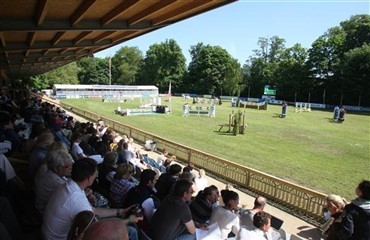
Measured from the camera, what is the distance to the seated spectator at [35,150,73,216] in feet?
12.1

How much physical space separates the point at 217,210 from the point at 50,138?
3325 millimetres

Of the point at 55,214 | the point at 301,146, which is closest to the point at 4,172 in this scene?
the point at 55,214

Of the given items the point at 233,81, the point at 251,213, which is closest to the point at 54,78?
the point at 233,81

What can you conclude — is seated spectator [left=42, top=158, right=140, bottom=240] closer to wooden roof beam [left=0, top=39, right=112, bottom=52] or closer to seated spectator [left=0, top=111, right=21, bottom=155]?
seated spectator [left=0, top=111, right=21, bottom=155]

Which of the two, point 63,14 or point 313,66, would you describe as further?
point 313,66

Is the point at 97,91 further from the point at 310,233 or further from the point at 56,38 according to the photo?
the point at 310,233

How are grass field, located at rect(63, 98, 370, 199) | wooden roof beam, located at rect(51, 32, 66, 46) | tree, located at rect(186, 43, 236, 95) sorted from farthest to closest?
tree, located at rect(186, 43, 236, 95) → grass field, located at rect(63, 98, 370, 199) → wooden roof beam, located at rect(51, 32, 66, 46)

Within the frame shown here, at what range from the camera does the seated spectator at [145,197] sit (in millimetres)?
4086

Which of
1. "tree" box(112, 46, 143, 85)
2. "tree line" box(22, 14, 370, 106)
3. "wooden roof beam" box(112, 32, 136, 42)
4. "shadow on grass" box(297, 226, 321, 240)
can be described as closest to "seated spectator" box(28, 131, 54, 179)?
"wooden roof beam" box(112, 32, 136, 42)

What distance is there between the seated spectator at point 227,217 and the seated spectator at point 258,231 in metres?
0.44

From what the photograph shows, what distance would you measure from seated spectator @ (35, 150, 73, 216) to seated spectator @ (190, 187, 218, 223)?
1.91 meters

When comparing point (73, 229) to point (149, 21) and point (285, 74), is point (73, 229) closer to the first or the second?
point (149, 21)

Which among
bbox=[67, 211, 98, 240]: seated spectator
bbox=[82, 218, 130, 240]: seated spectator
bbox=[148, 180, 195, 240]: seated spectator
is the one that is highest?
bbox=[82, 218, 130, 240]: seated spectator

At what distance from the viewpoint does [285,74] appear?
2457 inches
